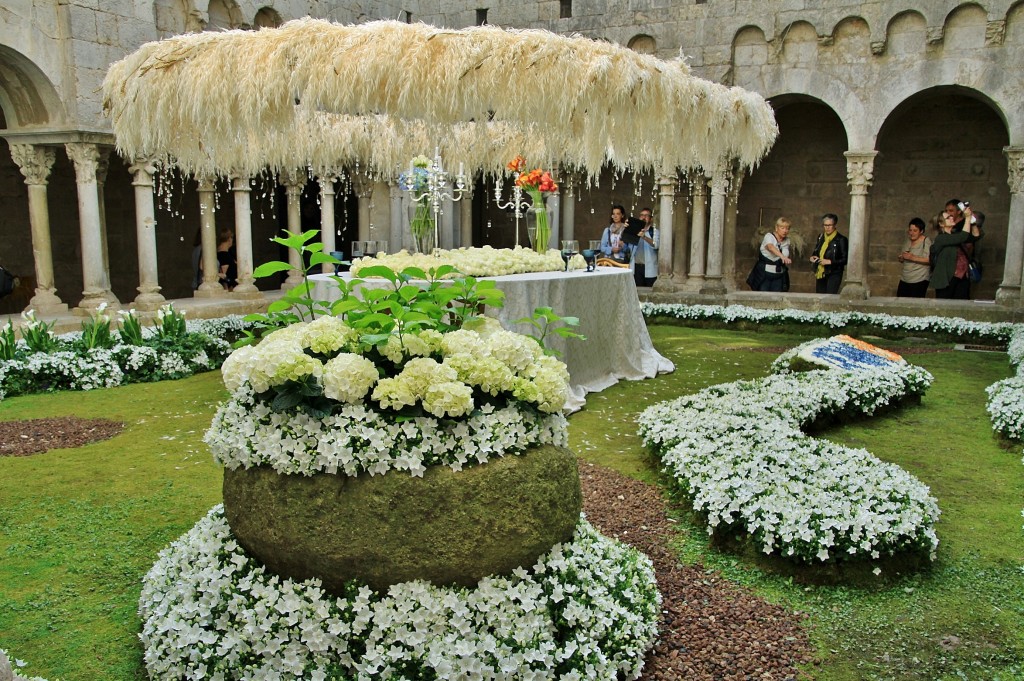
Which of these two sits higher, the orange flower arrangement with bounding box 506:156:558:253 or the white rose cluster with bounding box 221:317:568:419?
the orange flower arrangement with bounding box 506:156:558:253

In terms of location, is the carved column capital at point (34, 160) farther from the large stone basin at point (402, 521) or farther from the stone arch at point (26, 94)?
the large stone basin at point (402, 521)

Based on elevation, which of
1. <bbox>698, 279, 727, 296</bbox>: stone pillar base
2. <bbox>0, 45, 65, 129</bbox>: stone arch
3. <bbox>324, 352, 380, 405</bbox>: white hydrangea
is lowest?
<bbox>698, 279, 727, 296</bbox>: stone pillar base

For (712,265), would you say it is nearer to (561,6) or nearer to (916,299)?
(916,299)

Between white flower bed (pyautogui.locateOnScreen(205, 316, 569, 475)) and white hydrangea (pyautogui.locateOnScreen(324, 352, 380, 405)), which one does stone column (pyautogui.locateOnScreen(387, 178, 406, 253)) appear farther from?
white hydrangea (pyautogui.locateOnScreen(324, 352, 380, 405))

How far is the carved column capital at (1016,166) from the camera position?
1212cm

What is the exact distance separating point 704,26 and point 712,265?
4126 millimetres

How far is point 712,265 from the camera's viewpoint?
47.4 ft

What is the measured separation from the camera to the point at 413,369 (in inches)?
111

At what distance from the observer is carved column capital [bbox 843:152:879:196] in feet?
43.4

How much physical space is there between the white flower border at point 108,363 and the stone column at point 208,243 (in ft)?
13.8

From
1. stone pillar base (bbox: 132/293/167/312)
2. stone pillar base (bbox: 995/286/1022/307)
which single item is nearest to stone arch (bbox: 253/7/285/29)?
stone pillar base (bbox: 132/293/167/312)

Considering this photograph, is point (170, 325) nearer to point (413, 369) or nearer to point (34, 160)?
point (34, 160)

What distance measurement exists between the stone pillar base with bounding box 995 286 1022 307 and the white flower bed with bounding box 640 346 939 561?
7.81m

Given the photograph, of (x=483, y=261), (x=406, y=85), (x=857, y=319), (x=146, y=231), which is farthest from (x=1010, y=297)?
(x=146, y=231)
